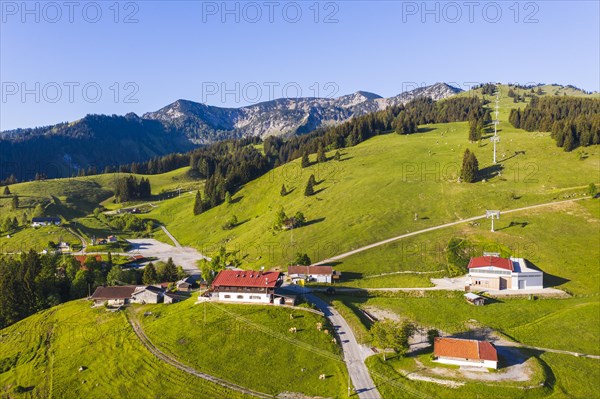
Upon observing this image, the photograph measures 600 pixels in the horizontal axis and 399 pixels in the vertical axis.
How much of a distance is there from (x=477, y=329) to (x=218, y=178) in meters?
135

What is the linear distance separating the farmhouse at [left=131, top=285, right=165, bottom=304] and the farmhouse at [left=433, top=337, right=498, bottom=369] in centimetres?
5006

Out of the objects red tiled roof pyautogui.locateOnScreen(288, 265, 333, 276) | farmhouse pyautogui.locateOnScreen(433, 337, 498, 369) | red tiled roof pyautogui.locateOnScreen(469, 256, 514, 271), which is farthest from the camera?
red tiled roof pyautogui.locateOnScreen(288, 265, 333, 276)

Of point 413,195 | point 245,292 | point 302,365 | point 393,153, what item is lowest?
point 302,365

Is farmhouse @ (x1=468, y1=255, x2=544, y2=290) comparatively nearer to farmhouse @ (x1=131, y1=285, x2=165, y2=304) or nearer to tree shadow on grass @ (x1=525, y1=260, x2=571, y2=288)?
tree shadow on grass @ (x1=525, y1=260, x2=571, y2=288)

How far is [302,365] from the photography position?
53.2 m

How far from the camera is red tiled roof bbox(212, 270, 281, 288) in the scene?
70250 mm

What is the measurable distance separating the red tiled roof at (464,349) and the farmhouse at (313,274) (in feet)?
99.8

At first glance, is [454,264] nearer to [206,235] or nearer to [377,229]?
[377,229]

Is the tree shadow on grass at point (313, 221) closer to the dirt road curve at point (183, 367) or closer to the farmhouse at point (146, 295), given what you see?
the farmhouse at point (146, 295)

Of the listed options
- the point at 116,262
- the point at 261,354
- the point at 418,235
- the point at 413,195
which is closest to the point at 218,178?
the point at 116,262

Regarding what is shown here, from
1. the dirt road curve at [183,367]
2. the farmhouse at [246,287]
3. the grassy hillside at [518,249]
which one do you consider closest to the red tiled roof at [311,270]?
the grassy hillside at [518,249]

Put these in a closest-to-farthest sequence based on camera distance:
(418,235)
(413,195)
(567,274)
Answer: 1. (567,274)
2. (418,235)
3. (413,195)

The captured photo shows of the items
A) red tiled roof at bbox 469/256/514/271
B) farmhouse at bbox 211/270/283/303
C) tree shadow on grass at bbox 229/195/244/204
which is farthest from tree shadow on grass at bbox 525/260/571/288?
tree shadow on grass at bbox 229/195/244/204

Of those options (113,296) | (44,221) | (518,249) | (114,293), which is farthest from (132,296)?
(44,221)
